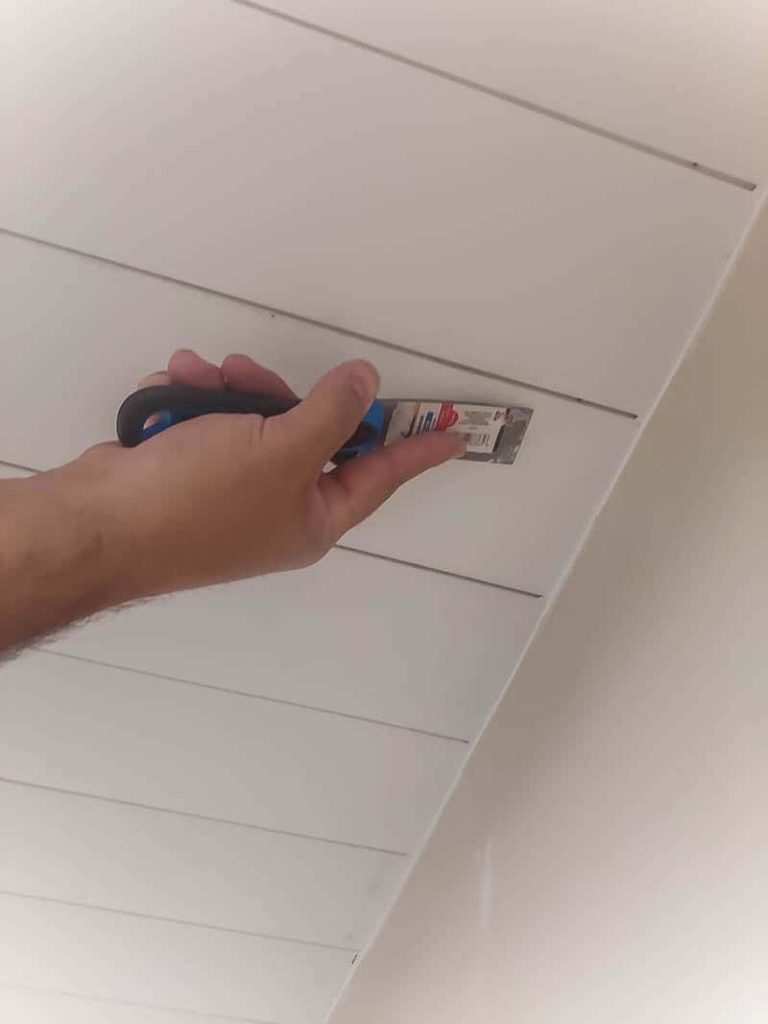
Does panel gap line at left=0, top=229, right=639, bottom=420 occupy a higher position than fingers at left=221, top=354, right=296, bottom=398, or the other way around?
panel gap line at left=0, top=229, right=639, bottom=420

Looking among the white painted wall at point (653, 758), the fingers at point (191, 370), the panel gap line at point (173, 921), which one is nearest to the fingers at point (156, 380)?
the fingers at point (191, 370)

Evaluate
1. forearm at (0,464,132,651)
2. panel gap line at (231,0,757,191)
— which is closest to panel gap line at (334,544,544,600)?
forearm at (0,464,132,651)

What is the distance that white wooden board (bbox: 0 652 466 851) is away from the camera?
32.8 inches

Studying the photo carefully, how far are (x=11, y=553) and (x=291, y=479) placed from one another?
0.58ft

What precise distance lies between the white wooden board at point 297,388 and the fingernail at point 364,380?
0.15 feet

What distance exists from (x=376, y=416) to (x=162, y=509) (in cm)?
16

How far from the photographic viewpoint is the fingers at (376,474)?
1.97 ft

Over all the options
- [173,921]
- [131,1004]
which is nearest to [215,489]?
[173,921]

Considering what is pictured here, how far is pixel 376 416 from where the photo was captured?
24.1 inches

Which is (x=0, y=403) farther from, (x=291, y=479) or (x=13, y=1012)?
(x=13, y=1012)

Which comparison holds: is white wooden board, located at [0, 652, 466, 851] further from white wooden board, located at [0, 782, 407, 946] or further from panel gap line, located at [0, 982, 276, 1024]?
panel gap line, located at [0, 982, 276, 1024]

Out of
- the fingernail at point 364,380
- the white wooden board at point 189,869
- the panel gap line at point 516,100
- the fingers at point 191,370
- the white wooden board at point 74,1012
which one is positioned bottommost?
the white wooden board at point 74,1012

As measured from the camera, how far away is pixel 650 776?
21.4 inches

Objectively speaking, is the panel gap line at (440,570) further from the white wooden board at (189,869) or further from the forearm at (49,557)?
the white wooden board at (189,869)
